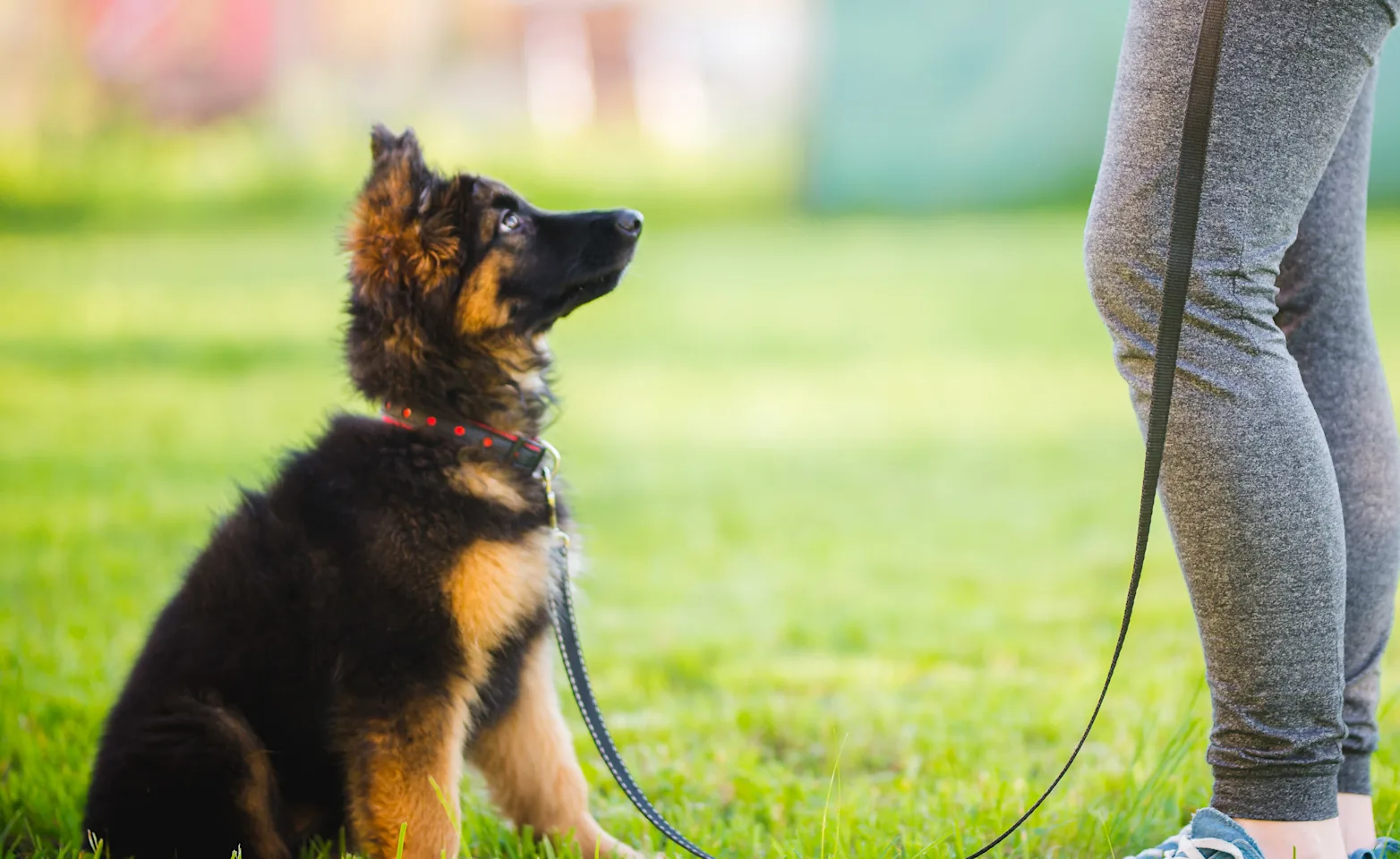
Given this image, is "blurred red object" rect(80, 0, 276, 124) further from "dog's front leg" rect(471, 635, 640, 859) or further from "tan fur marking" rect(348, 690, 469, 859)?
"tan fur marking" rect(348, 690, 469, 859)

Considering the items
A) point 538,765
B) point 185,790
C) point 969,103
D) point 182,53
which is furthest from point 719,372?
point 182,53

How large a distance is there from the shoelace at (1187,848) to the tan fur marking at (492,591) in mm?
1192

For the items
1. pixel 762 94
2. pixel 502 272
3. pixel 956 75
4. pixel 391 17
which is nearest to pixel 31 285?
pixel 391 17

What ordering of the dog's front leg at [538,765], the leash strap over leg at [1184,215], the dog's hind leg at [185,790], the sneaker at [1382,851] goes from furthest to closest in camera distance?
the dog's front leg at [538,765] < the dog's hind leg at [185,790] < the sneaker at [1382,851] < the leash strap over leg at [1184,215]

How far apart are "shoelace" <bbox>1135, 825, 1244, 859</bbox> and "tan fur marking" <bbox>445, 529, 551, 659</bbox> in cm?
119

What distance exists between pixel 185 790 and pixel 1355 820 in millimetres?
2037

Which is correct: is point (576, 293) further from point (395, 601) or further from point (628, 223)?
point (395, 601)

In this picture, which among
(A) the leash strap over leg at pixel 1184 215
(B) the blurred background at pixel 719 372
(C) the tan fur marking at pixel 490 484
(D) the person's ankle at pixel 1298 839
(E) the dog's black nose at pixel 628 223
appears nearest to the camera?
(A) the leash strap over leg at pixel 1184 215

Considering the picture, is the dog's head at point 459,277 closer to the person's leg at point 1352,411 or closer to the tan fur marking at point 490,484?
the tan fur marking at point 490,484

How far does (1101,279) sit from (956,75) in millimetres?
13346

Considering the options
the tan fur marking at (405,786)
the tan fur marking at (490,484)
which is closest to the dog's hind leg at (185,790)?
the tan fur marking at (405,786)

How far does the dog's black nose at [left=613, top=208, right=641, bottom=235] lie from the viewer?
9.11 ft

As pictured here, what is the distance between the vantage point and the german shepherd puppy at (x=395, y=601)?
2.29m

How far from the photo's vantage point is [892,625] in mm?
4465
